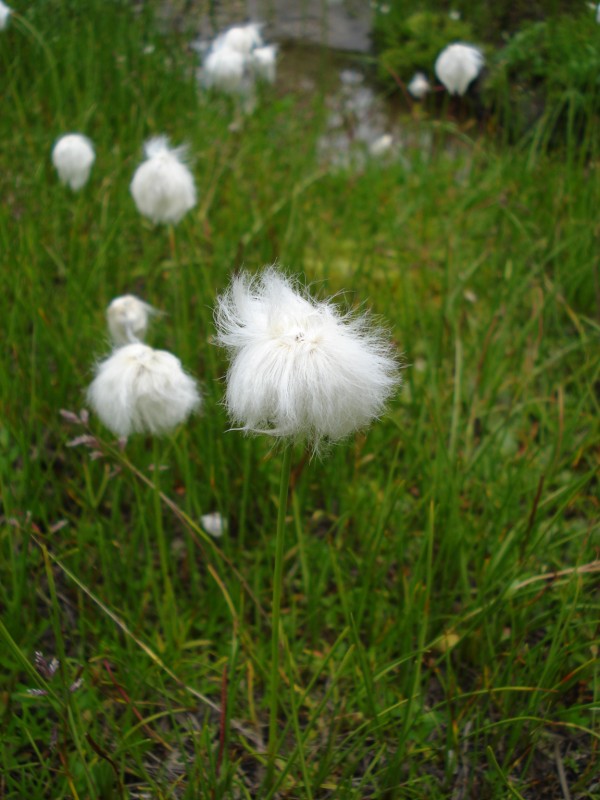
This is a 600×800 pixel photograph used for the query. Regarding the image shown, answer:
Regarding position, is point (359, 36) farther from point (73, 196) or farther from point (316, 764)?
point (316, 764)

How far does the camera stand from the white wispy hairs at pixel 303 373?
674 mm

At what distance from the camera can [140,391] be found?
104cm

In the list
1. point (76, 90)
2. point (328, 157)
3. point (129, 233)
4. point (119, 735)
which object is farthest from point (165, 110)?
point (119, 735)

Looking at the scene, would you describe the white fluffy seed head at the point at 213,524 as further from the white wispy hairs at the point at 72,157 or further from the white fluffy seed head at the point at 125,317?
→ the white wispy hairs at the point at 72,157

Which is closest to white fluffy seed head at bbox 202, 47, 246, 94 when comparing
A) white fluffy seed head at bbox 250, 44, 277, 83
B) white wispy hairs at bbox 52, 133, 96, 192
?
white fluffy seed head at bbox 250, 44, 277, 83

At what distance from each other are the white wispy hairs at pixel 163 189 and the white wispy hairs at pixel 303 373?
2.96ft

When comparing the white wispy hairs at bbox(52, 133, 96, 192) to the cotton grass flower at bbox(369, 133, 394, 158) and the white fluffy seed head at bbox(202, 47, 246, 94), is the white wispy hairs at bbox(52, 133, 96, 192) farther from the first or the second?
the cotton grass flower at bbox(369, 133, 394, 158)

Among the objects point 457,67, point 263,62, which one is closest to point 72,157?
point 457,67

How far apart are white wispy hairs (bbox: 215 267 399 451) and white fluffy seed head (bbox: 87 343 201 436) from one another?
0.33 m

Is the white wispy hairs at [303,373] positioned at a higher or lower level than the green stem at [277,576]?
higher

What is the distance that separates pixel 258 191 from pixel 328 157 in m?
0.84

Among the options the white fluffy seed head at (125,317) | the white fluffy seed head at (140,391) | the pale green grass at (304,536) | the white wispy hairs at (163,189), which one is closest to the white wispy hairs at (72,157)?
the pale green grass at (304,536)

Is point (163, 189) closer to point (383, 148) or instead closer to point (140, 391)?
point (140, 391)

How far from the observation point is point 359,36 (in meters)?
6.12
